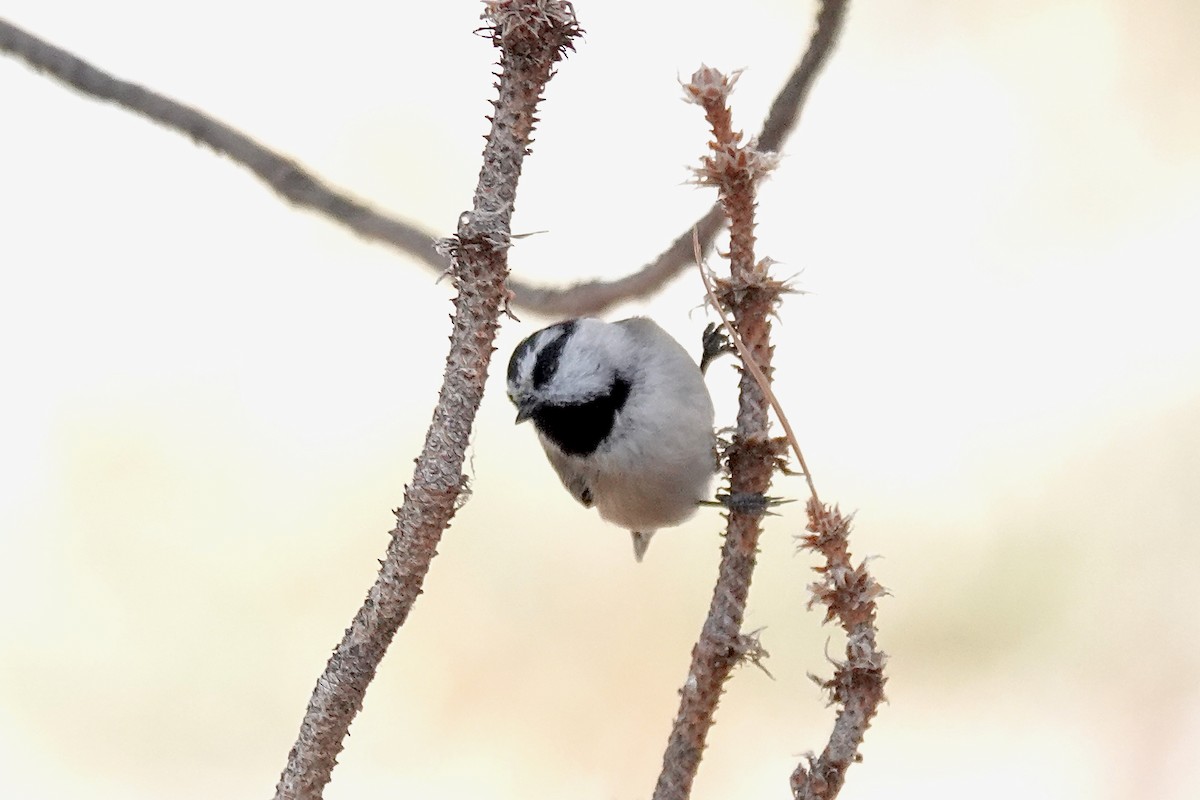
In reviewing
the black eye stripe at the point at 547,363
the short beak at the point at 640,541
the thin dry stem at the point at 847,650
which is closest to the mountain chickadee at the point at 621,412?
the black eye stripe at the point at 547,363

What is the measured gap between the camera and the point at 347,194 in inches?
38.3

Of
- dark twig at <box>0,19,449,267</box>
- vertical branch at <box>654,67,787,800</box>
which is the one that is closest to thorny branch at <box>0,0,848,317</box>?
dark twig at <box>0,19,449,267</box>

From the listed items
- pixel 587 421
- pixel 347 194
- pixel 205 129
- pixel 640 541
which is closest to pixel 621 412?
pixel 587 421

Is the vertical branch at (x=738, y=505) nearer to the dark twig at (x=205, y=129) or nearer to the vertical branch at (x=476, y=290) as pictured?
the vertical branch at (x=476, y=290)

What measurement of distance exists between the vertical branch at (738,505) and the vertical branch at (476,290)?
0.36 feet

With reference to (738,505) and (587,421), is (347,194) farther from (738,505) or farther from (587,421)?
(738,505)

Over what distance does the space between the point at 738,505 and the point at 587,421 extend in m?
0.32

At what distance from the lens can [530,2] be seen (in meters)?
Answer: 0.53

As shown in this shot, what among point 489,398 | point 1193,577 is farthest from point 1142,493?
point 489,398

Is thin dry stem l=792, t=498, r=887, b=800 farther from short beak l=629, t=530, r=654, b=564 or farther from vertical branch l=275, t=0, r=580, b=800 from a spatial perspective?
short beak l=629, t=530, r=654, b=564

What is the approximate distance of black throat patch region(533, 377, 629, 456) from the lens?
3.01 feet

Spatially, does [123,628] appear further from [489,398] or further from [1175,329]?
[1175,329]

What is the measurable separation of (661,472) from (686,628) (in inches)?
11.6

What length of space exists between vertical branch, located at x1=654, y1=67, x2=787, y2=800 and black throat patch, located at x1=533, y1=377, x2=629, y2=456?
292 millimetres
